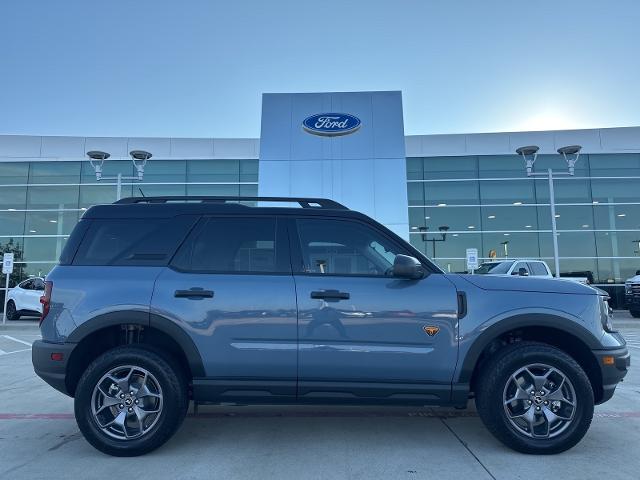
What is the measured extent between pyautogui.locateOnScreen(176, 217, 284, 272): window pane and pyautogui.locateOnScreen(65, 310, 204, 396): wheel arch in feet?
1.78

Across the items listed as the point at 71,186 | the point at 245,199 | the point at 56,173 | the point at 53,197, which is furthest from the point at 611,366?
the point at 56,173

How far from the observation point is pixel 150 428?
3758 millimetres

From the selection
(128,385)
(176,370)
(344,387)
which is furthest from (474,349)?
(128,385)

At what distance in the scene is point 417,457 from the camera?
12.1ft

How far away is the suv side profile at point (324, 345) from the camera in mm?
3740

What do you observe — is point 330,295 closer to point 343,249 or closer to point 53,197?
point 343,249

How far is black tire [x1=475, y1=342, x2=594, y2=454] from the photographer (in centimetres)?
371

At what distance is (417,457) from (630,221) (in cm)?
2216

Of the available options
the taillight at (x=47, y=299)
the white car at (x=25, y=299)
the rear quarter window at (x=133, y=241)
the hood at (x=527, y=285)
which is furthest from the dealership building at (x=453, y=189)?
the hood at (x=527, y=285)

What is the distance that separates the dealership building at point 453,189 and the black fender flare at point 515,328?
16.3m

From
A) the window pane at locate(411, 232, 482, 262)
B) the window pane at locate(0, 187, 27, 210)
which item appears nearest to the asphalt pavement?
the window pane at locate(411, 232, 482, 262)

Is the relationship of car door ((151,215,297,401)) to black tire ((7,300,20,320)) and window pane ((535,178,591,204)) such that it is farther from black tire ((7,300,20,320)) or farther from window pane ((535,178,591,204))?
window pane ((535,178,591,204))

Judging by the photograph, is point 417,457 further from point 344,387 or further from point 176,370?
point 176,370

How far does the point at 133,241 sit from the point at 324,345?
1886 millimetres
